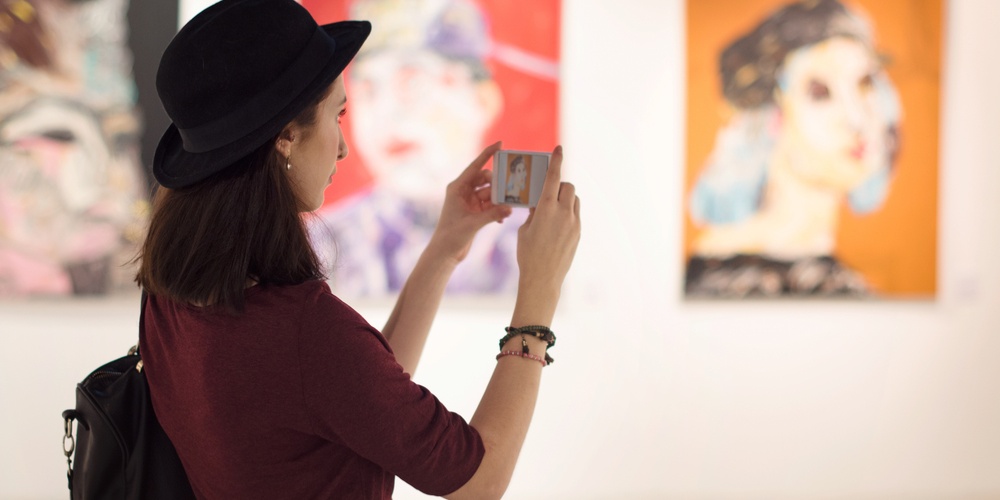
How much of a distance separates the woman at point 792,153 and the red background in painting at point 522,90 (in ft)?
2.30

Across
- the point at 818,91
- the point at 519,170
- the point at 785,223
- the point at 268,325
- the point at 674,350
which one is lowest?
the point at 268,325

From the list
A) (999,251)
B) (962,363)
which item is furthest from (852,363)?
(999,251)

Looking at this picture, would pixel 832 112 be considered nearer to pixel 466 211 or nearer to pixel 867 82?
pixel 867 82

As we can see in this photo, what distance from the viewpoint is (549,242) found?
118 cm

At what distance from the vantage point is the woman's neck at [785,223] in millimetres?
3545

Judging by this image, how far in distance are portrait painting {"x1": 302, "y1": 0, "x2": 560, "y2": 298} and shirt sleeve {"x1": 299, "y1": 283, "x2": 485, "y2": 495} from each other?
2390 millimetres

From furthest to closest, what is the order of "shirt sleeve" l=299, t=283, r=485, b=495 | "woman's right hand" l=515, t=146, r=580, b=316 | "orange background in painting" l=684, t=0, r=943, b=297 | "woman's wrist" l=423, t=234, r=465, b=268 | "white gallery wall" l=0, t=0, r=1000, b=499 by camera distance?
"orange background in painting" l=684, t=0, r=943, b=297, "white gallery wall" l=0, t=0, r=1000, b=499, "woman's wrist" l=423, t=234, r=465, b=268, "woman's right hand" l=515, t=146, r=580, b=316, "shirt sleeve" l=299, t=283, r=485, b=495

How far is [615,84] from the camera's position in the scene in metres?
3.46

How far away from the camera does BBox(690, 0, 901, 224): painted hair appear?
138 inches

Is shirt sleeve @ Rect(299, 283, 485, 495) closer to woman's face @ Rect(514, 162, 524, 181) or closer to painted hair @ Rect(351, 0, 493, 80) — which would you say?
woman's face @ Rect(514, 162, 524, 181)

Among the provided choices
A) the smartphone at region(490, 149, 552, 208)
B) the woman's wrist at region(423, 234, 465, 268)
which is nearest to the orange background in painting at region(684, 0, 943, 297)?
the smartphone at region(490, 149, 552, 208)

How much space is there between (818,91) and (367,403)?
3.12 meters

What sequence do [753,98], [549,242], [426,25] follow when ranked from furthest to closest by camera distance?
[753,98] → [426,25] → [549,242]

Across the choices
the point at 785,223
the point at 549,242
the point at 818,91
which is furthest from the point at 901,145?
the point at 549,242
